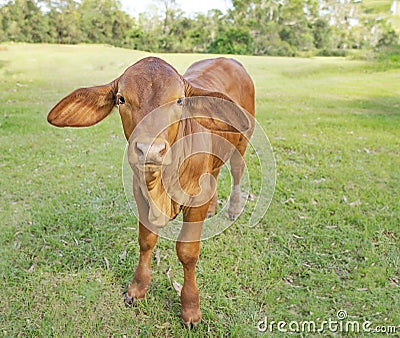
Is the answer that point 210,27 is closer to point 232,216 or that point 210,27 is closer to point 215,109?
point 232,216

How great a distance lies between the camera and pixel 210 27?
28547mm

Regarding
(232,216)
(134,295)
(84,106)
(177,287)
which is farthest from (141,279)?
(232,216)

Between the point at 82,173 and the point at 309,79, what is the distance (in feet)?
45.7

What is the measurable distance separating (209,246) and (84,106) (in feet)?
6.26

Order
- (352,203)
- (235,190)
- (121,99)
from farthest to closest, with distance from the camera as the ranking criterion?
(352,203)
(235,190)
(121,99)

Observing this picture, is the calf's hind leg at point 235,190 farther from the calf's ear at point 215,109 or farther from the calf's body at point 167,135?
the calf's ear at point 215,109

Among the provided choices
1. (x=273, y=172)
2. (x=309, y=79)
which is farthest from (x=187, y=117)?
(x=309, y=79)

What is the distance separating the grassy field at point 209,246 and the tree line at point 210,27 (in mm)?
20360

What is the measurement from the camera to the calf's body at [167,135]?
5.71ft

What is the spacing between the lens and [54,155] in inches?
222

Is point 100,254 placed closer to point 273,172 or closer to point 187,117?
point 187,117

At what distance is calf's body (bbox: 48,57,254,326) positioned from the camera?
68.5 inches

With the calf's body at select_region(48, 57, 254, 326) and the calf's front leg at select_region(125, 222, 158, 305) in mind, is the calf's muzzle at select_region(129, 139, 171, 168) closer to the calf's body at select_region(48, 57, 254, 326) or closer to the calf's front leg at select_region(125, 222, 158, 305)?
the calf's body at select_region(48, 57, 254, 326)

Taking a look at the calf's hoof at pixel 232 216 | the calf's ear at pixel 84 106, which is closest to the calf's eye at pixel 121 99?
the calf's ear at pixel 84 106
